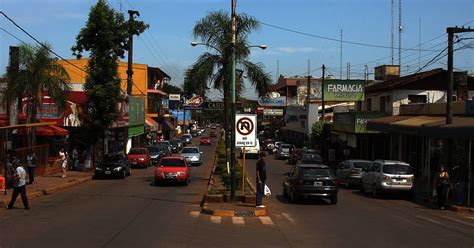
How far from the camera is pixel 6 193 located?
23.1m

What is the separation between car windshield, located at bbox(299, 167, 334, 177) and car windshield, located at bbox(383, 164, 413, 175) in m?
4.71

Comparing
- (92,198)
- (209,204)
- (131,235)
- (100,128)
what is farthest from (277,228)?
(100,128)

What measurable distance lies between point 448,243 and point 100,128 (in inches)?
1290

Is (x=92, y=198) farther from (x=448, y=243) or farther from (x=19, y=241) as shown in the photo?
(x=448, y=243)

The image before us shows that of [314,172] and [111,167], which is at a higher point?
[314,172]

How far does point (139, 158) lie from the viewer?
156 feet

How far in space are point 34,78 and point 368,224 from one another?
940 inches

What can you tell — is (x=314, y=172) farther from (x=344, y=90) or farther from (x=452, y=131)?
(x=344, y=90)

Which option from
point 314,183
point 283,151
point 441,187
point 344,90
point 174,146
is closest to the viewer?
point 314,183

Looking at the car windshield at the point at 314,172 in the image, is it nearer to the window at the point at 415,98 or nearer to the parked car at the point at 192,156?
the window at the point at 415,98

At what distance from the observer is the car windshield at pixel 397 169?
25.5m

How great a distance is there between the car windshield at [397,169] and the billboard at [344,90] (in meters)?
27.6

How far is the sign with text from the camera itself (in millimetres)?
20312

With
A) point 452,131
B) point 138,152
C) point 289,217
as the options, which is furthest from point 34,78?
point 452,131
